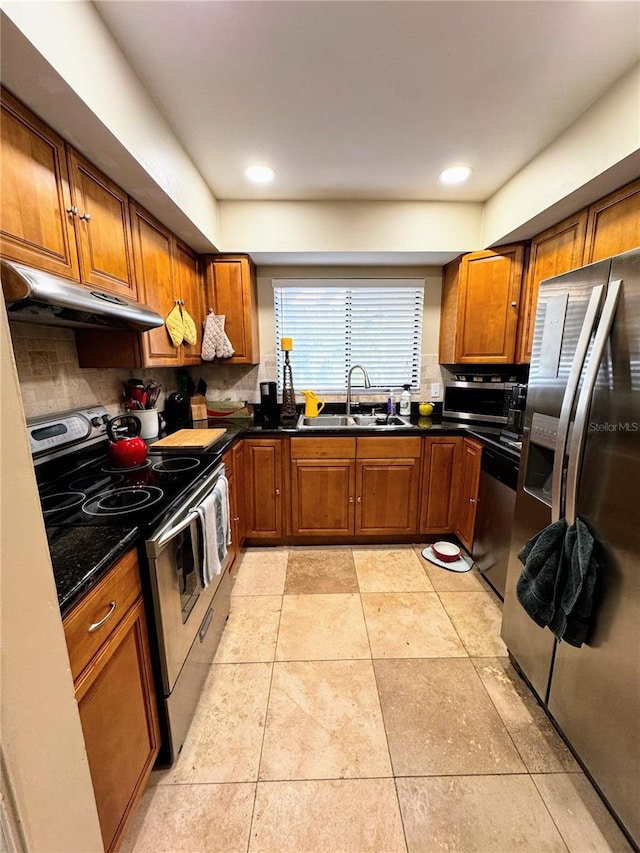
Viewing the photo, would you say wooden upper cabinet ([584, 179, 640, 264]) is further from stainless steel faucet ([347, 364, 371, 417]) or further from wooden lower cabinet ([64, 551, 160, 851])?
wooden lower cabinet ([64, 551, 160, 851])

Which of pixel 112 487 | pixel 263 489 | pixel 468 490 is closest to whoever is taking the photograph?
pixel 112 487

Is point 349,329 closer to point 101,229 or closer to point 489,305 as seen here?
point 489,305

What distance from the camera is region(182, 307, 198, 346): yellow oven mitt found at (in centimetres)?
216

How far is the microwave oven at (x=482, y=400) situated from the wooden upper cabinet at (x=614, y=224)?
0.78 meters

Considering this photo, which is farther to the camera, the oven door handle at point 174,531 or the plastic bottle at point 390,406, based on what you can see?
the plastic bottle at point 390,406

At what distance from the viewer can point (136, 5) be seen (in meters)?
1.07

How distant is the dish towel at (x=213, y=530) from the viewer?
1390 millimetres

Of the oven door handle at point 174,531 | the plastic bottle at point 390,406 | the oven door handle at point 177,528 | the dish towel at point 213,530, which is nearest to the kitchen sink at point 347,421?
the plastic bottle at point 390,406

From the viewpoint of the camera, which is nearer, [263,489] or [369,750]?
[369,750]

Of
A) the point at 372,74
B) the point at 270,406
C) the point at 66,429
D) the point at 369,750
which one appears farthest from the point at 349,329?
the point at 369,750

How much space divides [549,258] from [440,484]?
158cm

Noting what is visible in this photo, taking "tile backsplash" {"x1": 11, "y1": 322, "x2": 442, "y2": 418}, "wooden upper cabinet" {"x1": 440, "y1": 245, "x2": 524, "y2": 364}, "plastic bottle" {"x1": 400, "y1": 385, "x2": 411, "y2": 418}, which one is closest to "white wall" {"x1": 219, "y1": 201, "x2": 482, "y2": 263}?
"wooden upper cabinet" {"x1": 440, "y1": 245, "x2": 524, "y2": 364}

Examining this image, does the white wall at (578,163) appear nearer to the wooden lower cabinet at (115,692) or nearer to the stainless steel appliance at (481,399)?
the stainless steel appliance at (481,399)

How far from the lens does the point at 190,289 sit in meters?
2.30
